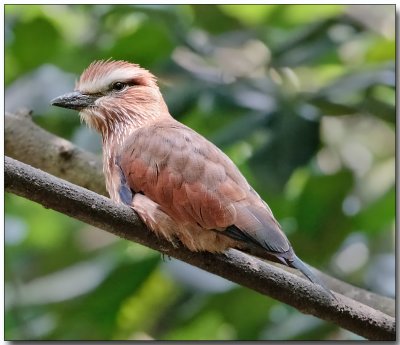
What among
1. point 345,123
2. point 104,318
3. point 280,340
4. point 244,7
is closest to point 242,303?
point 280,340

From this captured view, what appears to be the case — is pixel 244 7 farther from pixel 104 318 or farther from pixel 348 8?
pixel 104 318

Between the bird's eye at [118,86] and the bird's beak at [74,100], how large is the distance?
2.4 inches

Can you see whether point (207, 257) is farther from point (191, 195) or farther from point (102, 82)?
point (102, 82)

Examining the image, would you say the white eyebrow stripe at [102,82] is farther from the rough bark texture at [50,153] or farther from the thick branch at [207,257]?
the thick branch at [207,257]

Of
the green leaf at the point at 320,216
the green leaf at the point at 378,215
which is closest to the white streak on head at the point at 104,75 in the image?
the green leaf at the point at 320,216

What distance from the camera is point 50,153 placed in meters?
2.51

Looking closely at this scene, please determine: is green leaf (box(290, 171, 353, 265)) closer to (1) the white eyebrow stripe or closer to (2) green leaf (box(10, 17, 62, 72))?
(1) the white eyebrow stripe

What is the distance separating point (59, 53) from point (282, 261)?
114 cm

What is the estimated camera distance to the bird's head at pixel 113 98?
8.00 feet

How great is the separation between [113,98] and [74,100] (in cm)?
12

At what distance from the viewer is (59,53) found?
276cm

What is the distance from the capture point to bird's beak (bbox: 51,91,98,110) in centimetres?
238

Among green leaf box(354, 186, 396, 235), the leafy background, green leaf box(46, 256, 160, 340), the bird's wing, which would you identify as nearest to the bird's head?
the leafy background

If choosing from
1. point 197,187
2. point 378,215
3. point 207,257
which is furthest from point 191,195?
point 378,215
